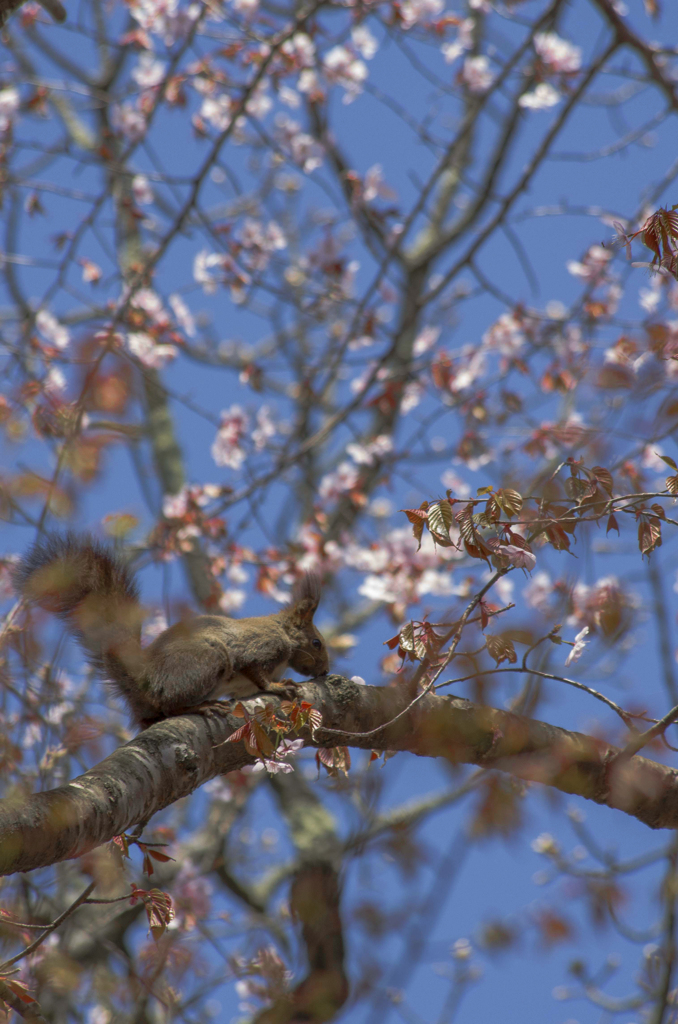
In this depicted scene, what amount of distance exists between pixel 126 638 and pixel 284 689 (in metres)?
0.56

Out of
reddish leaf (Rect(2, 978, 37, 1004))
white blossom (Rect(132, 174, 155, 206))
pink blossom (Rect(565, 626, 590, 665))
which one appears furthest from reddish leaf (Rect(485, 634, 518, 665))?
white blossom (Rect(132, 174, 155, 206))

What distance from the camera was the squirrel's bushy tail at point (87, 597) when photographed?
299 cm

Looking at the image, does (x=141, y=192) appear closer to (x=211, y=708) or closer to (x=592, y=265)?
(x=592, y=265)

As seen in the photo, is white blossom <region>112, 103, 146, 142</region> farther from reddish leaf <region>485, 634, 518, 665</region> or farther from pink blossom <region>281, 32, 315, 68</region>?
reddish leaf <region>485, 634, 518, 665</region>

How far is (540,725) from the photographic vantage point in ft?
9.37

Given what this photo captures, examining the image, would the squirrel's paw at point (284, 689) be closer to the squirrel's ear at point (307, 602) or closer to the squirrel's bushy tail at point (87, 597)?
the squirrel's bushy tail at point (87, 597)

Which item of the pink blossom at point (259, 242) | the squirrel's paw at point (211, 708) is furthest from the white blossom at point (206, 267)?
the squirrel's paw at point (211, 708)

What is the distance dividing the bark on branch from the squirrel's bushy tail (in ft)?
1.82

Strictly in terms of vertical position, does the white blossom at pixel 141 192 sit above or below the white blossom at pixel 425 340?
above

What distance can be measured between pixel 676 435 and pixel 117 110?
5.88 meters

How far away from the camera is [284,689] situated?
298 centimetres

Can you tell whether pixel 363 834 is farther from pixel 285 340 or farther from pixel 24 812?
pixel 285 340

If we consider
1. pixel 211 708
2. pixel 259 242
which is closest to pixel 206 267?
pixel 259 242

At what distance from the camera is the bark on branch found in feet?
7.42
